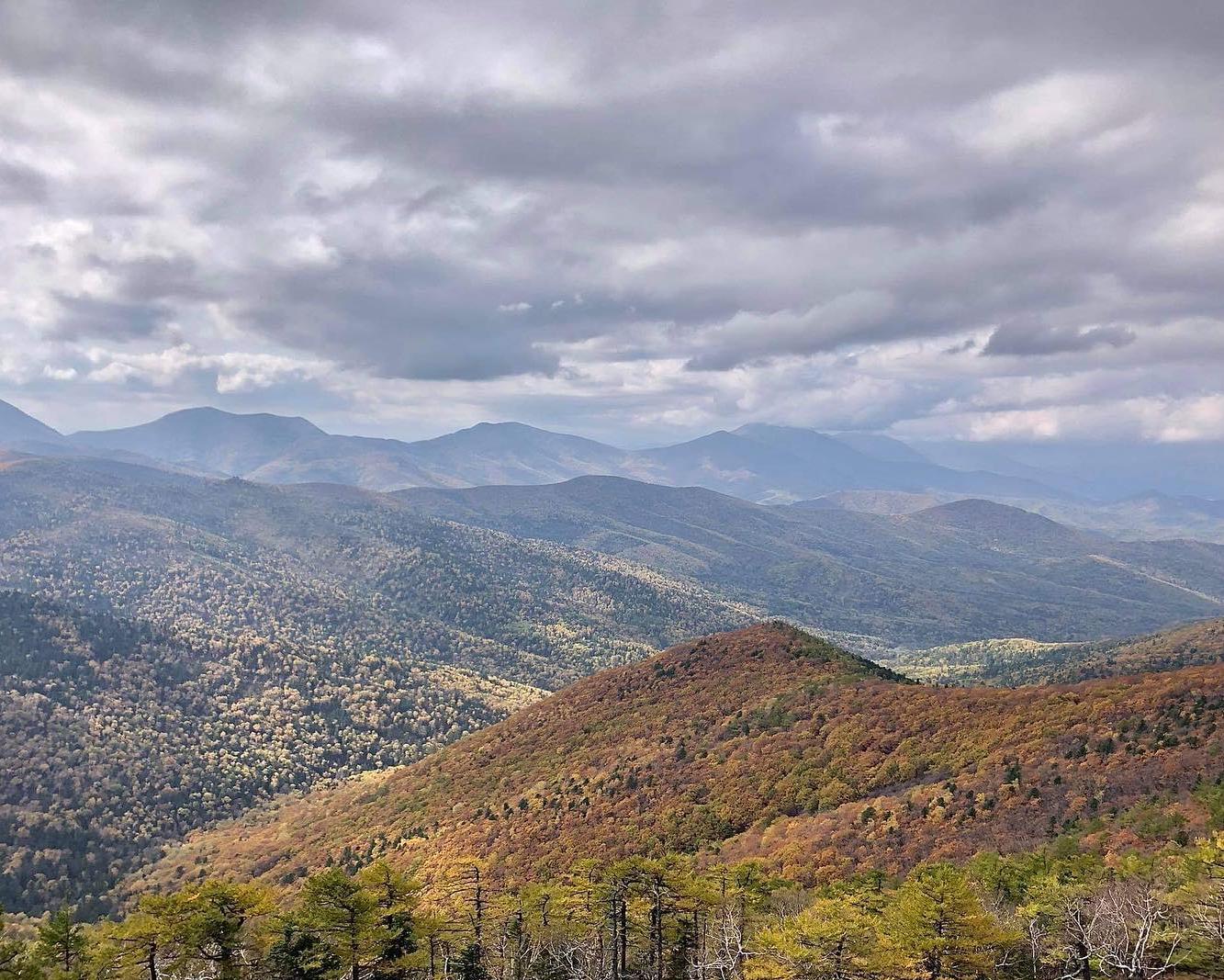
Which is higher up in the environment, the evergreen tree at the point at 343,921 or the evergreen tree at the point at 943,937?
the evergreen tree at the point at 943,937

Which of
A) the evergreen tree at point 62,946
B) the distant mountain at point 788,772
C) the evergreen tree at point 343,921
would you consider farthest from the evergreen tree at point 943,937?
the evergreen tree at point 62,946

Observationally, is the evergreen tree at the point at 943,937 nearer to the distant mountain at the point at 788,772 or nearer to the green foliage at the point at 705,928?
the green foliage at the point at 705,928

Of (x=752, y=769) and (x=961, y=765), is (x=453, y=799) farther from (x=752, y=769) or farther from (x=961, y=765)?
(x=961, y=765)

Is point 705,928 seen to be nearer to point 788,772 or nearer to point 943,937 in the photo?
point 943,937

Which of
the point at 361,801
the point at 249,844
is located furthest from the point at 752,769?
the point at 249,844

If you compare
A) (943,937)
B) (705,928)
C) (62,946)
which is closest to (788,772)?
(705,928)

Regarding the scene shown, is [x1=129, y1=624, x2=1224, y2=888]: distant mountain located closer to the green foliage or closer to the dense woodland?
the dense woodland
